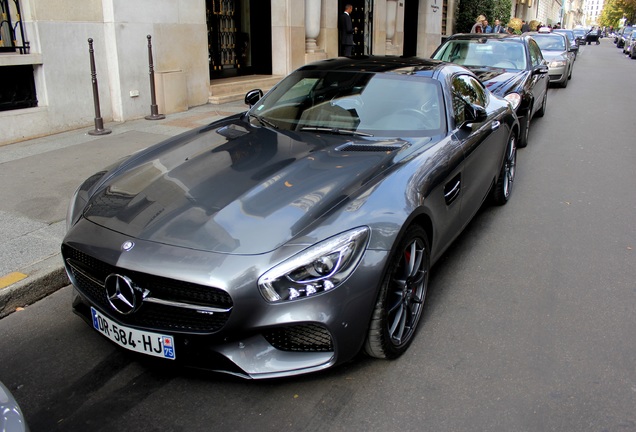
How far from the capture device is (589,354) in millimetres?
3316

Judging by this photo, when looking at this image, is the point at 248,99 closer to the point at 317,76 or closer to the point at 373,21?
the point at 317,76

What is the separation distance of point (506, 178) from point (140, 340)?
449cm

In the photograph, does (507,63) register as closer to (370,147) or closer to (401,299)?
(370,147)

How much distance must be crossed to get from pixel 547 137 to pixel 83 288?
28.1ft

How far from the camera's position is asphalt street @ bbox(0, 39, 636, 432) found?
2.75 m

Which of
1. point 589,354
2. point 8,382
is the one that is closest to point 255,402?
point 8,382

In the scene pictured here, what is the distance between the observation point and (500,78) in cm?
861

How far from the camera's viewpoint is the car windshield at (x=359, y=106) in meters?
4.19

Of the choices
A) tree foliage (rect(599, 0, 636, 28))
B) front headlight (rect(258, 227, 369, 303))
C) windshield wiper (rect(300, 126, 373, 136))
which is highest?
tree foliage (rect(599, 0, 636, 28))

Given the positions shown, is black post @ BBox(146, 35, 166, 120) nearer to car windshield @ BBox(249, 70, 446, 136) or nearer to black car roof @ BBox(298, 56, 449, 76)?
black car roof @ BBox(298, 56, 449, 76)

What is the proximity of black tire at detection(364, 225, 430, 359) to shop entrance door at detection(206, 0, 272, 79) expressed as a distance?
36.6ft

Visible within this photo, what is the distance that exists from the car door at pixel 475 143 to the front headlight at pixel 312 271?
1754 mm

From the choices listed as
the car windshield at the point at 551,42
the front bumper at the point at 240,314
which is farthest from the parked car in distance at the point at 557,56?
the front bumper at the point at 240,314

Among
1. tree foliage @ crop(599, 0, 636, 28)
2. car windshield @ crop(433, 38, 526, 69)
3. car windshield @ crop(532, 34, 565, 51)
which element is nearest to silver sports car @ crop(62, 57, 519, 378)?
car windshield @ crop(433, 38, 526, 69)
